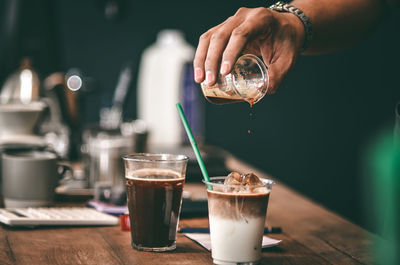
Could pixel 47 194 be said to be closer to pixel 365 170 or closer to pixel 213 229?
pixel 213 229

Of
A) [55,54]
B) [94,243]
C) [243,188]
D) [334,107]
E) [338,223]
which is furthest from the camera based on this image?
[334,107]

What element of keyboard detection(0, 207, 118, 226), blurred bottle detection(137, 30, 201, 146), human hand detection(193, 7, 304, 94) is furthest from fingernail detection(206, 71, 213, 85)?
blurred bottle detection(137, 30, 201, 146)

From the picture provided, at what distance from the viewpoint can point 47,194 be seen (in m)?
1.53

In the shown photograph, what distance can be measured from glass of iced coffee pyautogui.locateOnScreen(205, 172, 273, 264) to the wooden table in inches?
2.1

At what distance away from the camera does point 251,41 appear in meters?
1.21

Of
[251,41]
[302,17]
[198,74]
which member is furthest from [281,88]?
[198,74]

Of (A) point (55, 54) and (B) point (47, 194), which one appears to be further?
(A) point (55, 54)

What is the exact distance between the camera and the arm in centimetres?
112

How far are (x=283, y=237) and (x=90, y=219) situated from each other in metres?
0.46

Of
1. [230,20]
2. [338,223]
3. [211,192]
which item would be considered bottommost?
[338,223]

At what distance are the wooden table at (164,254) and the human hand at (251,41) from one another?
1.15ft

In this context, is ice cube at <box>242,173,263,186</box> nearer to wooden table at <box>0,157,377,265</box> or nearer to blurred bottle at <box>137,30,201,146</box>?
wooden table at <box>0,157,377,265</box>

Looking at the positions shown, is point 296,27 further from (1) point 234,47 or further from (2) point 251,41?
(1) point 234,47

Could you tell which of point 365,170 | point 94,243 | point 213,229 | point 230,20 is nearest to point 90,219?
point 94,243
